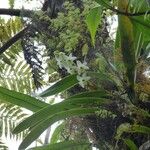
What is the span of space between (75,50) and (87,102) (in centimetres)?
25

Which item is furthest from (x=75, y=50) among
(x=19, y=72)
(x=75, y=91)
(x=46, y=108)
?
(x=19, y=72)

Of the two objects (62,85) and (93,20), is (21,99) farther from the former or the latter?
(93,20)

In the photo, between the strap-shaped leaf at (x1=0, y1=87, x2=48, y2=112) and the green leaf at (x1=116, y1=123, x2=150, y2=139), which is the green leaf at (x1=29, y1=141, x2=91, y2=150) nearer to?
the strap-shaped leaf at (x1=0, y1=87, x2=48, y2=112)

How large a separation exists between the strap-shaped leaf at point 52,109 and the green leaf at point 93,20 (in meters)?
0.21

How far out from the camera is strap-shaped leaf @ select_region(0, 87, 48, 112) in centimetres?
166

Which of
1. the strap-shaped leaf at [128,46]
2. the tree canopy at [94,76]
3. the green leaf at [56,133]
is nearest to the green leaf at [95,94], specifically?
the tree canopy at [94,76]

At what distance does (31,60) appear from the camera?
167 centimetres

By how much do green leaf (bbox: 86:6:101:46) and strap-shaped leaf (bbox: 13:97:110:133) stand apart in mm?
207

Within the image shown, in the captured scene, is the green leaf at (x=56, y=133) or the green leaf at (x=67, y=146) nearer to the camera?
the green leaf at (x=67, y=146)

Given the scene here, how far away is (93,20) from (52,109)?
1.15 feet

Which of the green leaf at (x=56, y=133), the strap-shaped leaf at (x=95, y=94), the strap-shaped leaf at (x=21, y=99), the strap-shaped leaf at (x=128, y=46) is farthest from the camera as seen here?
the green leaf at (x=56, y=133)

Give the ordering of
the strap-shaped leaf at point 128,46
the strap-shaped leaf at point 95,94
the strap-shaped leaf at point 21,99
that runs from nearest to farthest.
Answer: the strap-shaped leaf at point 128,46 → the strap-shaped leaf at point 95,94 → the strap-shaped leaf at point 21,99

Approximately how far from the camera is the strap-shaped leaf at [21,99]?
5.46 feet

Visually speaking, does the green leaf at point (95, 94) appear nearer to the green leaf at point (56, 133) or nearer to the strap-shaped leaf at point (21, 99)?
the strap-shaped leaf at point (21, 99)
